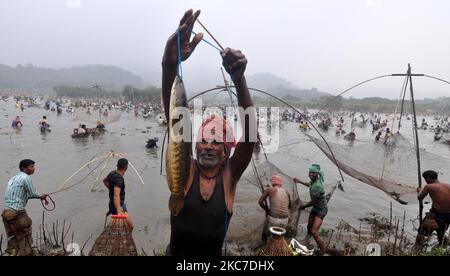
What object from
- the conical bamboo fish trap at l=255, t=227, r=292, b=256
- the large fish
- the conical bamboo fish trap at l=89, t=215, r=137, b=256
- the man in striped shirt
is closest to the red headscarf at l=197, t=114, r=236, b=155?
the large fish

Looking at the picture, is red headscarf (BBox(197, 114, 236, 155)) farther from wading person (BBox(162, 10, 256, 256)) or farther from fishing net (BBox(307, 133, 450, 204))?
fishing net (BBox(307, 133, 450, 204))

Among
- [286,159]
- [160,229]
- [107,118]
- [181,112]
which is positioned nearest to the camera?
[181,112]

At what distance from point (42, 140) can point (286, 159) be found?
17.6 meters

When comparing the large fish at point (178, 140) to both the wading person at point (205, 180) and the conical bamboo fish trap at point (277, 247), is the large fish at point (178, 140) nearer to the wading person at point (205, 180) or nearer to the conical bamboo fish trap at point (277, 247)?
the wading person at point (205, 180)

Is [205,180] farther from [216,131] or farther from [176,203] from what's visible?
[216,131]

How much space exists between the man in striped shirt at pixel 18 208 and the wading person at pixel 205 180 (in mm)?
4889

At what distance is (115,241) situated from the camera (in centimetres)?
425

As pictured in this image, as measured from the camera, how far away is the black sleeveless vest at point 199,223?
2188mm

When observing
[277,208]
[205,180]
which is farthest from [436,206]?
[205,180]

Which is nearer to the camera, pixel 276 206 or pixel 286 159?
pixel 276 206

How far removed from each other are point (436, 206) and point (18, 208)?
8.82m

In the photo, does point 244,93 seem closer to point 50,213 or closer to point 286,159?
point 50,213
